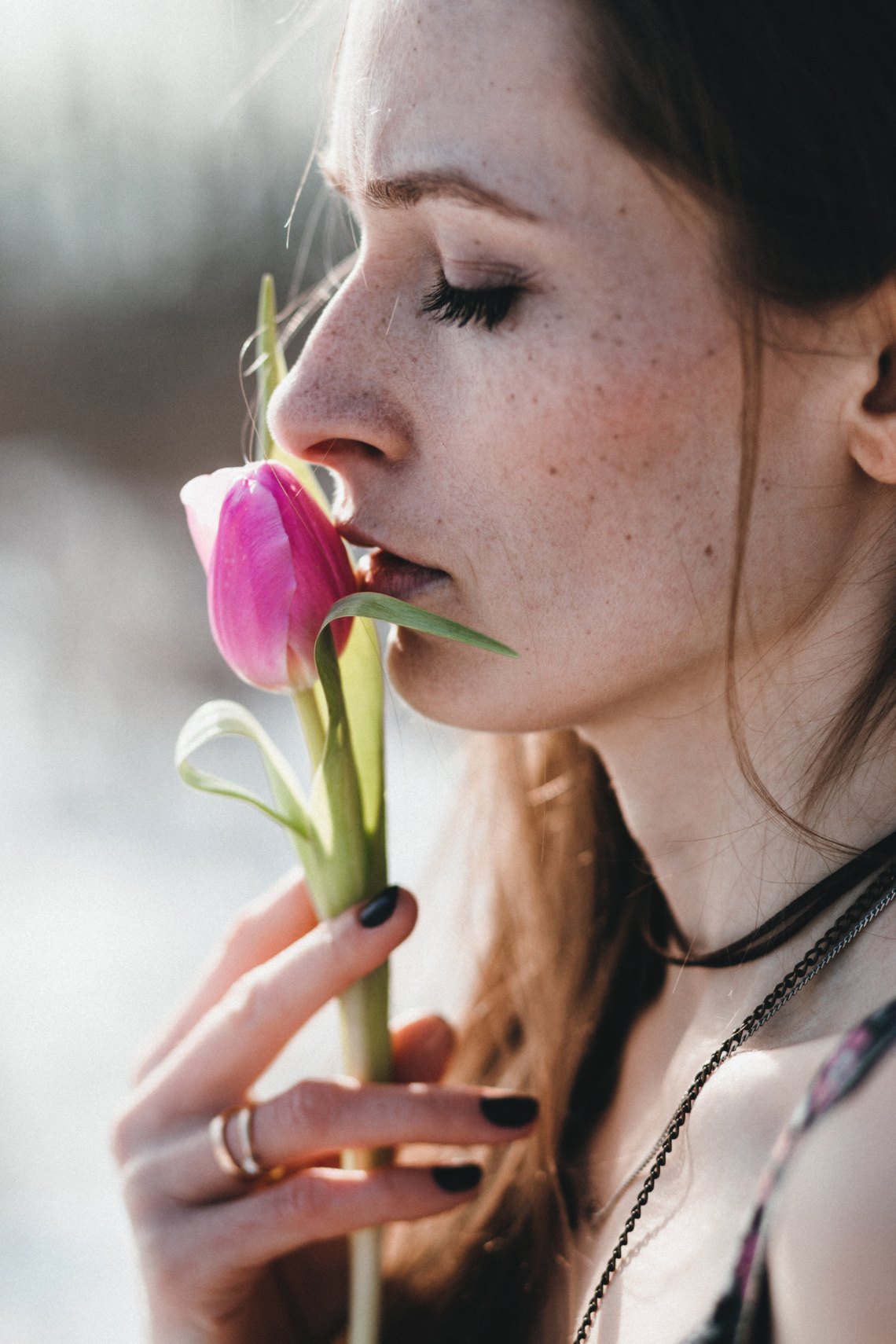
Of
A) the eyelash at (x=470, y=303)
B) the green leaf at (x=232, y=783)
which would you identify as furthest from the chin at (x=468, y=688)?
the eyelash at (x=470, y=303)

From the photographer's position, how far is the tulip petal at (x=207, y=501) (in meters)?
0.79

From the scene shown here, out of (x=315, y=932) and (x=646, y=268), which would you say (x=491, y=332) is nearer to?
(x=646, y=268)

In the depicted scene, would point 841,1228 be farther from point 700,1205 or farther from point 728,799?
point 728,799

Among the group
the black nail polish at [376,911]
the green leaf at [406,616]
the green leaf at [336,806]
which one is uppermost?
the green leaf at [406,616]

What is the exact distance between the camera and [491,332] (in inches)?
30.1

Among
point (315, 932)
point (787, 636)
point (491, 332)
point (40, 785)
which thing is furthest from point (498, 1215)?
point (40, 785)

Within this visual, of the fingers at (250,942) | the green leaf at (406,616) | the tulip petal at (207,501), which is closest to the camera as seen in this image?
the green leaf at (406,616)

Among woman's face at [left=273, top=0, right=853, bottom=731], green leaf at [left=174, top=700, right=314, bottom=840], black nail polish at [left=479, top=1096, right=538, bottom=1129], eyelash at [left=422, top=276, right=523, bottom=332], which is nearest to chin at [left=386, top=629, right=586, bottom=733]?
woman's face at [left=273, top=0, right=853, bottom=731]

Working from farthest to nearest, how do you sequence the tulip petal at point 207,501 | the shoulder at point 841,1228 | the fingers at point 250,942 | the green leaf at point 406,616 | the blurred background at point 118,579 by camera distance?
1. the blurred background at point 118,579
2. the fingers at point 250,942
3. the tulip petal at point 207,501
4. the green leaf at point 406,616
5. the shoulder at point 841,1228

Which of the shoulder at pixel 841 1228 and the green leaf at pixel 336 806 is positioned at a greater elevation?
the green leaf at pixel 336 806

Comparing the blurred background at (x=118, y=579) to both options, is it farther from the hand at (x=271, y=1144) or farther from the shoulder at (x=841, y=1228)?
the shoulder at (x=841, y=1228)

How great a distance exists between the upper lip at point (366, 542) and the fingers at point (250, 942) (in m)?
0.36

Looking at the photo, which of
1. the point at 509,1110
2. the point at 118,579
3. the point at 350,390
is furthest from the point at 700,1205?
the point at 118,579

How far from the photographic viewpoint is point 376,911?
875mm
